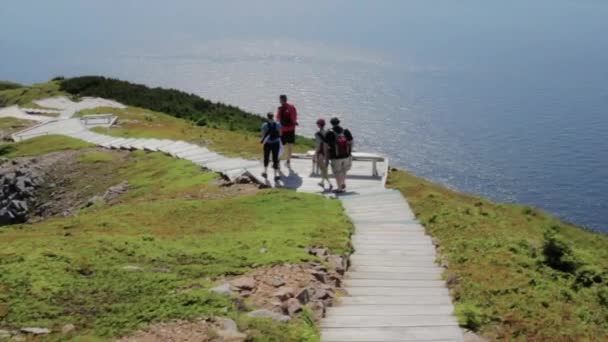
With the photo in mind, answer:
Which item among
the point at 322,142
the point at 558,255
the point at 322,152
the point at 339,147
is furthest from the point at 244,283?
the point at 322,152

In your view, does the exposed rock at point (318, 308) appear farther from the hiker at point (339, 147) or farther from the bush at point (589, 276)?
the hiker at point (339, 147)

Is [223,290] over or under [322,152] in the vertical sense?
under

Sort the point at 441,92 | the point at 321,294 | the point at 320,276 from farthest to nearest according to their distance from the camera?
the point at 441,92 < the point at 320,276 < the point at 321,294

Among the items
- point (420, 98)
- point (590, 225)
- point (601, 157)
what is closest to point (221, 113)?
point (590, 225)

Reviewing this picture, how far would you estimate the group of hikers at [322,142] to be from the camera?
22.7 meters

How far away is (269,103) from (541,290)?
95.7 meters

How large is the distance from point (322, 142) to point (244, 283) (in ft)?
36.5

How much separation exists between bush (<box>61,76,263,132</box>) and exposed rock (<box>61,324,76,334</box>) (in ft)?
114

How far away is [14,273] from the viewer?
44.1ft

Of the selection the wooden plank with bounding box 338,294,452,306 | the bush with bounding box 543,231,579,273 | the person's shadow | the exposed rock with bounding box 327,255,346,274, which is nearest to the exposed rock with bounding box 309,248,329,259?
the exposed rock with bounding box 327,255,346,274

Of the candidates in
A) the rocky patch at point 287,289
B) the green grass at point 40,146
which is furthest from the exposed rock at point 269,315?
the green grass at point 40,146

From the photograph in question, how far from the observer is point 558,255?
16.1 m

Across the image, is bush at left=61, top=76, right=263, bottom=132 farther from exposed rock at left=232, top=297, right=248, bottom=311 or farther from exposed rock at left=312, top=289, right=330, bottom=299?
exposed rock at left=232, top=297, right=248, bottom=311

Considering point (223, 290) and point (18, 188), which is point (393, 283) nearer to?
point (223, 290)
